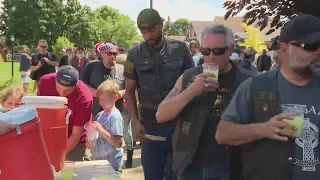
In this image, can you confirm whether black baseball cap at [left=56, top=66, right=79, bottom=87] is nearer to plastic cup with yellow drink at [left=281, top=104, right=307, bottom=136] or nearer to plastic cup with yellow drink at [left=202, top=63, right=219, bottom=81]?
plastic cup with yellow drink at [left=202, top=63, right=219, bottom=81]

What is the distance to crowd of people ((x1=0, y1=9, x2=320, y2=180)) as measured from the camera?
201 centimetres

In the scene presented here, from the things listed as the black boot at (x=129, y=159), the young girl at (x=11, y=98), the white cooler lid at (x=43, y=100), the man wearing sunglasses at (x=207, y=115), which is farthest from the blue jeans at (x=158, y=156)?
the black boot at (x=129, y=159)

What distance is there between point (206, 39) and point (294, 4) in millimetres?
920

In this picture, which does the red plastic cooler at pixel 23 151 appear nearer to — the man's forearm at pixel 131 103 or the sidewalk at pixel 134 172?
the man's forearm at pixel 131 103

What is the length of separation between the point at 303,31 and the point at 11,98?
108 inches

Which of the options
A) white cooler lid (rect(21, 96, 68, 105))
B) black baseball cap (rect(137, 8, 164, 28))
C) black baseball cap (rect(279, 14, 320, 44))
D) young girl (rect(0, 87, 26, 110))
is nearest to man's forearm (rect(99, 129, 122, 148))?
young girl (rect(0, 87, 26, 110))

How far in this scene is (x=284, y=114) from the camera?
6.23 feet

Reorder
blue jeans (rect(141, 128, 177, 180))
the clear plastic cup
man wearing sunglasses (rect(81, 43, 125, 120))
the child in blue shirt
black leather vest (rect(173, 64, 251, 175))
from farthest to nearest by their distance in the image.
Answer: man wearing sunglasses (rect(81, 43, 125, 120)) < the child in blue shirt < blue jeans (rect(141, 128, 177, 180)) < the clear plastic cup < black leather vest (rect(173, 64, 251, 175))

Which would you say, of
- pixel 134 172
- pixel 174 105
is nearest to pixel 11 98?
pixel 174 105

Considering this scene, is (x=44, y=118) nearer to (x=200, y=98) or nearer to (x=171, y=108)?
(x=171, y=108)

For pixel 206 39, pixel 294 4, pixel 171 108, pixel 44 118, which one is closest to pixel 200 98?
pixel 171 108

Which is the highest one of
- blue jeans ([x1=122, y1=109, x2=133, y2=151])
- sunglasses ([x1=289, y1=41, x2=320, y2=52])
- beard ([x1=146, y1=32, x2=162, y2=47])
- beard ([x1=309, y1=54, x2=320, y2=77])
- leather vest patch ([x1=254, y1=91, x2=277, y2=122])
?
beard ([x1=146, y1=32, x2=162, y2=47])

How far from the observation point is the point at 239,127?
2104mm

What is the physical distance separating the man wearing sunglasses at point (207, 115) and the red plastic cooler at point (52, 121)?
624 millimetres
